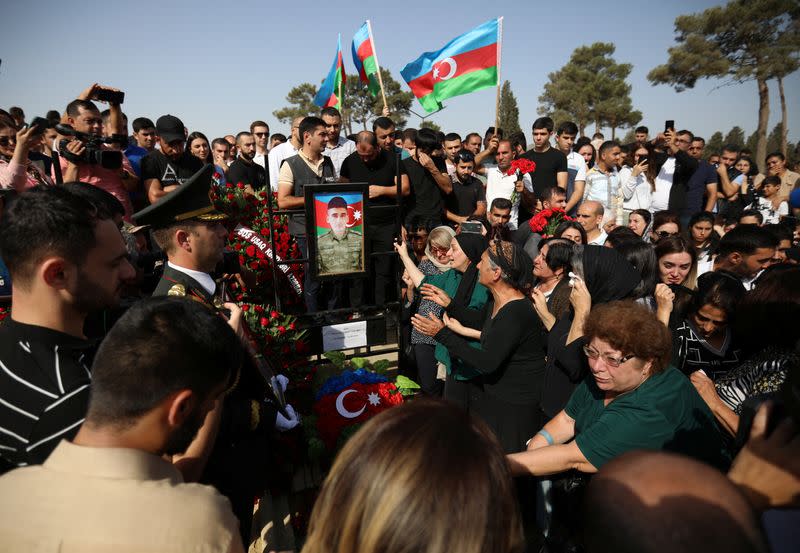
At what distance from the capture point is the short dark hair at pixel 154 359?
1283 mm

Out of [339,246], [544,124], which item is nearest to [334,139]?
[339,246]

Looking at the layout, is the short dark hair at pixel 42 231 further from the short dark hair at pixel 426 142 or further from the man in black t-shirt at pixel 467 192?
the man in black t-shirt at pixel 467 192

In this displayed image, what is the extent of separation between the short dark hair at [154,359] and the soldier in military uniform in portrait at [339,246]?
2398 mm

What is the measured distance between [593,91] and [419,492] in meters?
56.3

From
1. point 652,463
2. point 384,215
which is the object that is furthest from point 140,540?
point 384,215

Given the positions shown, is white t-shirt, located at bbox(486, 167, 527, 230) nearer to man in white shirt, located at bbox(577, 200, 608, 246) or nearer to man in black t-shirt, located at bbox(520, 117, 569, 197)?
man in black t-shirt, located at bbox(520, 117, 569, 197)

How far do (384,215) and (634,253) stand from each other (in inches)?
104

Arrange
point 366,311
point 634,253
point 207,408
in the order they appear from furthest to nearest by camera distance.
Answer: point 366,311, point 634,253, point 207,408

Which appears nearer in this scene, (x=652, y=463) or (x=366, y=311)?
(x=652, y=463)

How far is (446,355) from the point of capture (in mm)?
3848

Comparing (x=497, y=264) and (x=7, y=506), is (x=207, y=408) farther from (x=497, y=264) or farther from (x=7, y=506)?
(x=497, y=264)

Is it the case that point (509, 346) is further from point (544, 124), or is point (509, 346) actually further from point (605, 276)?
point (544, 124)

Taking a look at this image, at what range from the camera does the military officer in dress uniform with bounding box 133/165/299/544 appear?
6.45 feet

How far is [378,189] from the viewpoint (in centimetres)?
516
